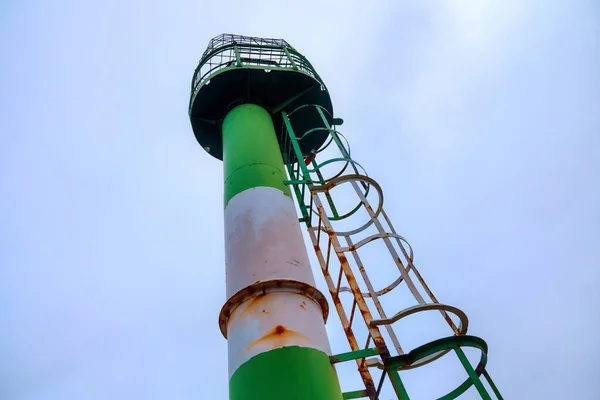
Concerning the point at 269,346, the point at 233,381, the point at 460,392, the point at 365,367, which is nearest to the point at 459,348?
the point at 460,392

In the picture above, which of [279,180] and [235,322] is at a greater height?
[279,180]

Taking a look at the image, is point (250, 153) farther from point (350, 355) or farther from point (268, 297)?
point (350, 355)

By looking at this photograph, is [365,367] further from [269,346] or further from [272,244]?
[272,244]

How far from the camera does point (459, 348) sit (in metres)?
5.39

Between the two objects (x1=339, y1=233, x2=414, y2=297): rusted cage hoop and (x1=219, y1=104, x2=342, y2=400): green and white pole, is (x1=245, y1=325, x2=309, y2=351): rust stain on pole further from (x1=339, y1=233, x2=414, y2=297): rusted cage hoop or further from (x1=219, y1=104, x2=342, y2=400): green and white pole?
(x1=339, y1=233, x2=414, y2=297): rusted cage hoop

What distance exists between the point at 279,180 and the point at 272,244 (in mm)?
1922

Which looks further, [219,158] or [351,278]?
[219,158]

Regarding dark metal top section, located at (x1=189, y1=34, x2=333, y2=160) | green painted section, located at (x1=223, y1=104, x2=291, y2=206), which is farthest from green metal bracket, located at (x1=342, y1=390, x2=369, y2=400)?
dark metal top section, located at (x1=189, y1=34, x2=333, y2=160)

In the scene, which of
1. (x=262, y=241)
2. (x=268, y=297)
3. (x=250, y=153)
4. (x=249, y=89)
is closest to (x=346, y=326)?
(x=268, y=297)

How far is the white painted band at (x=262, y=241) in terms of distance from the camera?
673 cm

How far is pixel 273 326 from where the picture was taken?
5852 millimetres

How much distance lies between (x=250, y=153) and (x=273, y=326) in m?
4.29


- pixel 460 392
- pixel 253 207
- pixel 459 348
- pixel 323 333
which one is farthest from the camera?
pixel 253 207

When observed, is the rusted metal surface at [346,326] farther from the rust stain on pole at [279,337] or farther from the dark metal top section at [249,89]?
the dark metal top section at [249,89]
